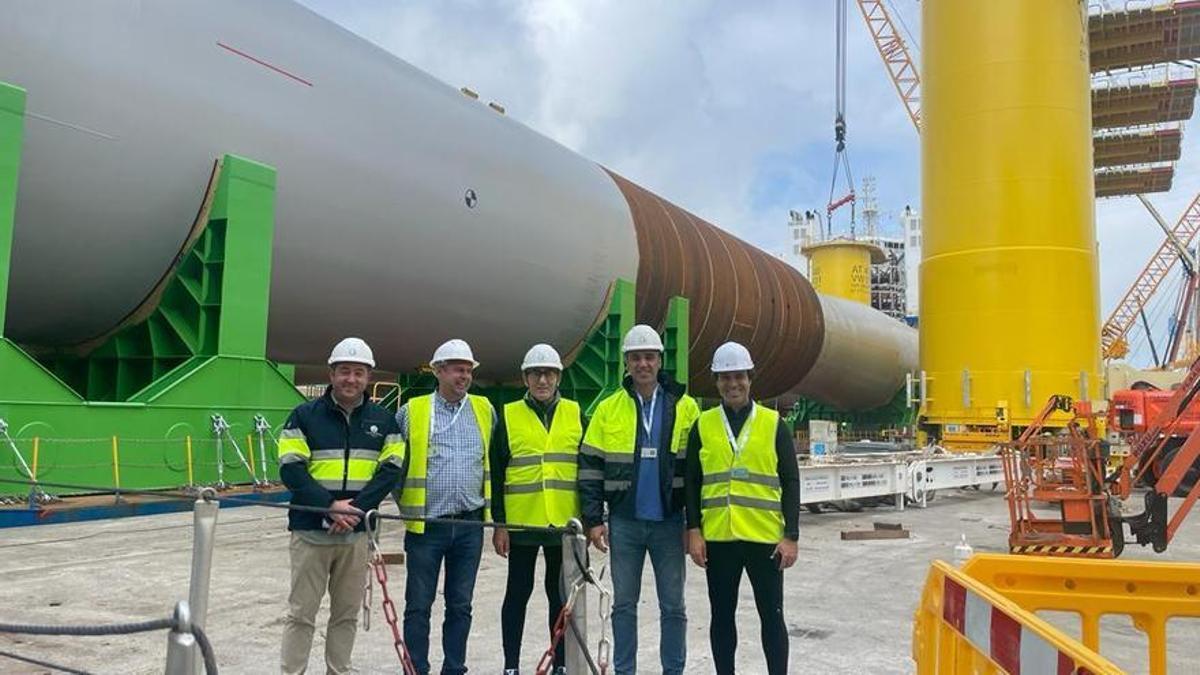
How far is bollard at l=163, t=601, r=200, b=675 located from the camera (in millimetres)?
1959

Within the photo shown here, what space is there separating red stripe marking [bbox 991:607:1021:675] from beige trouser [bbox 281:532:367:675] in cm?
242

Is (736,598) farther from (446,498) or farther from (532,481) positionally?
(446,498)

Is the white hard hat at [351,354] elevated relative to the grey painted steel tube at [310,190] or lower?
lower

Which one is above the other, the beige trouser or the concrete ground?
the beige trouser

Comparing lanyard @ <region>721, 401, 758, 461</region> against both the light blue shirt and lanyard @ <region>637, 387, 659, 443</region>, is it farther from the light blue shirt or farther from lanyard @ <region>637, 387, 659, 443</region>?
the light blue shirt

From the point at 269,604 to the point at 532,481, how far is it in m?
2.06

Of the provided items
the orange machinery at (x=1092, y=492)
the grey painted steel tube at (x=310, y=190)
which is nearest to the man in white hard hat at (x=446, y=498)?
the grey painted steel tube at (x=310, y=190)

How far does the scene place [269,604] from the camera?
5.24 meters

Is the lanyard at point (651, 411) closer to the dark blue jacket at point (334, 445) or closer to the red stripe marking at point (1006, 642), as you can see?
the dark blue jacket at point (334, 445)

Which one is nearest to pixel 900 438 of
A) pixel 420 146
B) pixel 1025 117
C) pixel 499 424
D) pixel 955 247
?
pixel 955 247

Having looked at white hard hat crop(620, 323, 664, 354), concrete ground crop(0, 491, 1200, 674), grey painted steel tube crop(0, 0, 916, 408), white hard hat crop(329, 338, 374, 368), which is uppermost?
grey painted steel tube crop(0, 0, 916, 408)

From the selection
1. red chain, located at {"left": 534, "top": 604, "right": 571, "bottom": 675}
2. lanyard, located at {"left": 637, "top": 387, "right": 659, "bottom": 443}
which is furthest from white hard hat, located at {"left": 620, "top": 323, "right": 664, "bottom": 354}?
red chain, located at {"left": 534, "top": 604, "right": 571, "bottom": 675}

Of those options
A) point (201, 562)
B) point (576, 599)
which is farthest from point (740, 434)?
point (201, 562)

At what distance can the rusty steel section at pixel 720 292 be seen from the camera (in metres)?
14.1
